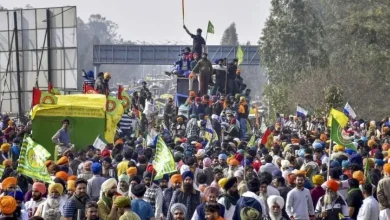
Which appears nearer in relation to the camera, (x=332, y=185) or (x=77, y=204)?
(x=77, y=204)

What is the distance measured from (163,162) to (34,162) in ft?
5.75

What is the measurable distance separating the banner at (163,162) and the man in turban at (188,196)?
2.43 feet

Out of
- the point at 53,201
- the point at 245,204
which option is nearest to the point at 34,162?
the point at 53,201

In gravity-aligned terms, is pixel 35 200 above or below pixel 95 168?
below

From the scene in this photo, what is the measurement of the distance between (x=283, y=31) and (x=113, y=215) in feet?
195

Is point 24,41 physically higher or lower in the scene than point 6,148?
higher

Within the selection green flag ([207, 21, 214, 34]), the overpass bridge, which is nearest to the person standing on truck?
green flag ([207, 21, 214, 34])

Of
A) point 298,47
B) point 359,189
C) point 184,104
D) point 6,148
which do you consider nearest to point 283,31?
point 298,47

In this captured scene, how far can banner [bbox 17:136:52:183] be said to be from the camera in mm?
16027

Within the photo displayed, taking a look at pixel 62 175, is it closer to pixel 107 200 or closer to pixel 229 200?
pixel 107 200

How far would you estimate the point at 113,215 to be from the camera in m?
13.9

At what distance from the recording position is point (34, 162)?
16266 millimetres

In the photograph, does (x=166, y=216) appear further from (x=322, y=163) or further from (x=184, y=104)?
(x=184, y=104)

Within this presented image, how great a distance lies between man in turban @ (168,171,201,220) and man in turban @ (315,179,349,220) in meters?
1.72
